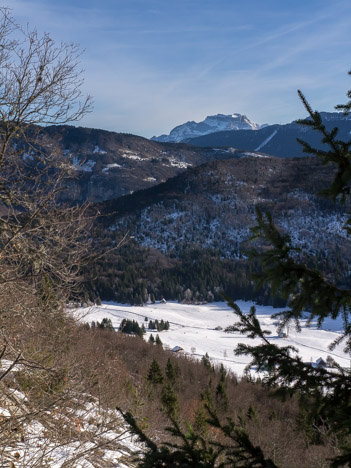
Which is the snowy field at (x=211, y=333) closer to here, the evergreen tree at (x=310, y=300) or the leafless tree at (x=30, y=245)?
the leafless tree at (x=30, y=245)

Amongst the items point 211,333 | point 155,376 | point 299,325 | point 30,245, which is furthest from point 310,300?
point 211,333

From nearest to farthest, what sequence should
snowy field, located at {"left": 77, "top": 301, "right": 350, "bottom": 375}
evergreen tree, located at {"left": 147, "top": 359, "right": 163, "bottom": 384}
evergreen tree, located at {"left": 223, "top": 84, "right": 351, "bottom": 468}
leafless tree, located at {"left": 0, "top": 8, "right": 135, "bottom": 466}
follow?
evergreen tree, located at {"left": 223, "top": 84, "right": 351, "bottom": 468} → leafless tree, located at {"left": 0, "top": 8, "right": 135, "bottom": 466} → evergreen tree, located at {"left": 147, "top": 359, "right": 163, "bottom": 384} → snowy field, located at {"left": 77, "top": 301, "right": 350, "bottom": 375}

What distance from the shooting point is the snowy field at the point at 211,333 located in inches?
3238

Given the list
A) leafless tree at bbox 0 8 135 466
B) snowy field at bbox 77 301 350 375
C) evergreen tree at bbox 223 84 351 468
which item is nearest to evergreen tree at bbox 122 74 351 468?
evergreen tree at bbox 223 84 351 468

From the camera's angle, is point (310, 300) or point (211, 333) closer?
point (310, 300)

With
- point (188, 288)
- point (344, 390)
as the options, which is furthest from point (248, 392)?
point (188, 288)

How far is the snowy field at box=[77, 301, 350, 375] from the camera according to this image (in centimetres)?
8225

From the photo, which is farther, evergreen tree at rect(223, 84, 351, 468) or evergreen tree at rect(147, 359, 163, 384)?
evergreen tree at rect(147, 359, 163, 384)

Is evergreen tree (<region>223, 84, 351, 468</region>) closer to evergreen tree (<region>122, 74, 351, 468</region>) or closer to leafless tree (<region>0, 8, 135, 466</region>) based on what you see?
evergreen tree (<region>122, 74, 351, 468</region>)

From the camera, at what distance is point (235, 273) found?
538 feet

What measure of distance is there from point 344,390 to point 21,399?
8239 millimetres

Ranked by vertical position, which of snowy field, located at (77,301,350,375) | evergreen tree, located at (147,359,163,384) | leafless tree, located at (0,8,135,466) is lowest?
snowy field, located at (77,301,350,375)

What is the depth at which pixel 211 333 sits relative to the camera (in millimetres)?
104000

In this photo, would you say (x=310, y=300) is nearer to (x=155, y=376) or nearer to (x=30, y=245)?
(x=30, y=245)
